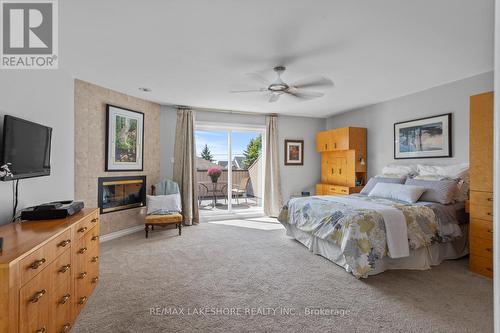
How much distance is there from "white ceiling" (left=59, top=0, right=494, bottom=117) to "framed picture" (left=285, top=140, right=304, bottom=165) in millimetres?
2427

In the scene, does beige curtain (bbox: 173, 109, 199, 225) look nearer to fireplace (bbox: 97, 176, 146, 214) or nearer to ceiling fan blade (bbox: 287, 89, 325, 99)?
fireplace (bbox: 97, 176, 146, 214)

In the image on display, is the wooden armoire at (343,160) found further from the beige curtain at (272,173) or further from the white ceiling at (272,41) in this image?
the white ceiling at (272,41)

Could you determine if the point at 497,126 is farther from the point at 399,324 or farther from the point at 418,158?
the point at 418,158

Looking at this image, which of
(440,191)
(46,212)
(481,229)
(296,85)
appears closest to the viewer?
(46,212)

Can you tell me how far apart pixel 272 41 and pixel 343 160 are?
379 centimetres

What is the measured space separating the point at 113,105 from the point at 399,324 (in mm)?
4829

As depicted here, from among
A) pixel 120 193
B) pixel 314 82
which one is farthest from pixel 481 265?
pixel 120 193

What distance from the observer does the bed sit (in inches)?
104

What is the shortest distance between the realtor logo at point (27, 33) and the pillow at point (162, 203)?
2.55m

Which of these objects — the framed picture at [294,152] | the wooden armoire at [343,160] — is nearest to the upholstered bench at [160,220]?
the framed picture at [294,152]

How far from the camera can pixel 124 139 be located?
4.37 meters

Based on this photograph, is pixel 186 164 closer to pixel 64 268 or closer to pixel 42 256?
pixel 64 268

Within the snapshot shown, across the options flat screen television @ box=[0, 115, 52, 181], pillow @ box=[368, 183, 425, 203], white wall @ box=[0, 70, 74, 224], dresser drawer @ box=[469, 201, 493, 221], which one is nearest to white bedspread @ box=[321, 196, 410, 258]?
pillow @ box=[368, 183, 425, 203]

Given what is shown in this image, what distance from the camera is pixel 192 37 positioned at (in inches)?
95.7
